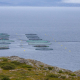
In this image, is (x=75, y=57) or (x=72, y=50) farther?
(x=72, y=50)

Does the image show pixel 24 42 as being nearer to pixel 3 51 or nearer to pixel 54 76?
pixel 3 51

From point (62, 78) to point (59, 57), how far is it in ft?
123

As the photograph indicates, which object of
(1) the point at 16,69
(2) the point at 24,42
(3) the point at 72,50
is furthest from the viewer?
(2) the point at 24,42

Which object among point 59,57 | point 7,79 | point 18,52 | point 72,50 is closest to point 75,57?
point 59,57

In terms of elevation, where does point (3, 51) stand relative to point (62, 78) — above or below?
above

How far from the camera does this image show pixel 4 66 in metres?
22.7

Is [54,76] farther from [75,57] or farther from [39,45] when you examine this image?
[39,45]

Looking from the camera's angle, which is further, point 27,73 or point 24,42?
point 24,42

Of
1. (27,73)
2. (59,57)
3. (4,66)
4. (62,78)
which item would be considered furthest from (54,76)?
(59,57)

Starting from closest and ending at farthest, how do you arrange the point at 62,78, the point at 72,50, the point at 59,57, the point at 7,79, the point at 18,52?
the point at 7,79 → the point at 62,78 → the point at 59,57 → the point at 18,52 → the point at 72,50

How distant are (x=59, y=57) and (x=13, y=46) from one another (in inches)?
631

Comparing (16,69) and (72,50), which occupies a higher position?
(72,50)

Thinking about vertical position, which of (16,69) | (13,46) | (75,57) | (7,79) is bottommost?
(7,79)

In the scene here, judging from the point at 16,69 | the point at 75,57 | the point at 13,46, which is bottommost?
the point at 16,69
